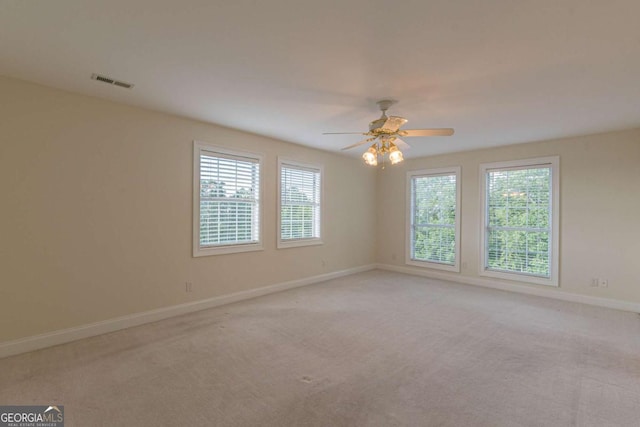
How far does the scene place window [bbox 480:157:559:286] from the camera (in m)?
4.93

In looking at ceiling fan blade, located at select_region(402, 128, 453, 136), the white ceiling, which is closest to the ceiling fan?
ceiling fan blade, located at select_region(402, 128, 453, 136)

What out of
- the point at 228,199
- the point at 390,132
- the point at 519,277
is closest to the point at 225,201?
the point at 228,199

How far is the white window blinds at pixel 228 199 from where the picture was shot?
13.8 ft

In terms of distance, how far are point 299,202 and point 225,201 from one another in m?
1.52

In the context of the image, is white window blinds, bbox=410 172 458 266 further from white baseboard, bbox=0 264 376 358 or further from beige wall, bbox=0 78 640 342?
white baseboard, bbox=0 264 376 358

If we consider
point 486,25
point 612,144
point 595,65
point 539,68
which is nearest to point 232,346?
point 486,25

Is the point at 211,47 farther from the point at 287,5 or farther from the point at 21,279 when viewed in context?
the point at 21,279

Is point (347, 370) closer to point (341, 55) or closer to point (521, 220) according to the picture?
point (341, 55)

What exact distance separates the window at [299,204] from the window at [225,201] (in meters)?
0.52

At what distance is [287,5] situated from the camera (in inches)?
71.0

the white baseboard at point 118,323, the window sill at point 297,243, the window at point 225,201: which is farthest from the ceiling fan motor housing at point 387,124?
the white baseboard at point 118,323

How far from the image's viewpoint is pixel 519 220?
5.25 m
